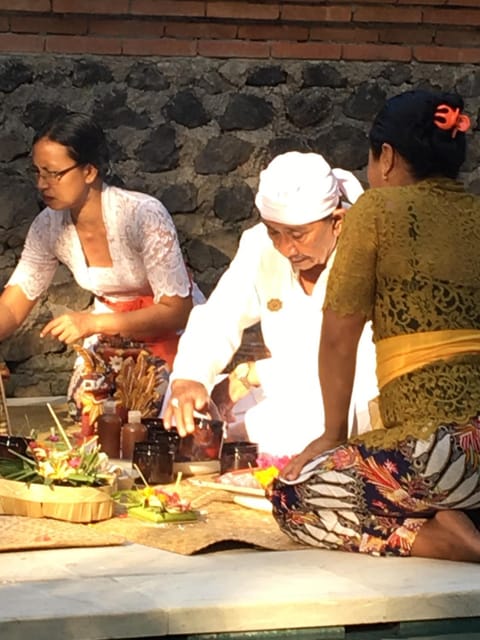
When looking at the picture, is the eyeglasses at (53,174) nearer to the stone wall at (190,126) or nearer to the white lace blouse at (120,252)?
the white lace blouse at (120,252)

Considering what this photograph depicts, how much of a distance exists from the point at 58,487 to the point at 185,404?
1.96 ft

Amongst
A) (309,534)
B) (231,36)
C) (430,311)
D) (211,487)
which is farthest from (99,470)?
(231,36)

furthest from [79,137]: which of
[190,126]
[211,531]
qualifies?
[211,531]

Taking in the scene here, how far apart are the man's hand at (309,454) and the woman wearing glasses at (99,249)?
190 centimetres

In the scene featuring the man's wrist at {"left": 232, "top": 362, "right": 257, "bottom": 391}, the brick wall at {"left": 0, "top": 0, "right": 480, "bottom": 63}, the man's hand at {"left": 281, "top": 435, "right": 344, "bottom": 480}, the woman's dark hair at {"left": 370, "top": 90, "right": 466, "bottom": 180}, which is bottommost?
the man's hand at {"left": 281, "top": 435, "right": 344, "bottom": 480}

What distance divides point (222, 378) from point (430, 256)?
1.83 m

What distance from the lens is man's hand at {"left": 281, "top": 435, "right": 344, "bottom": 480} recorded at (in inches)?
182

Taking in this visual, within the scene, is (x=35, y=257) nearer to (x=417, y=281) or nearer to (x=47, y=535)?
(x=47, y=535)

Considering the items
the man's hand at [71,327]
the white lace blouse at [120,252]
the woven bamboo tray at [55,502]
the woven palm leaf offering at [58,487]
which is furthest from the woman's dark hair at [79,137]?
the woven bamboo tray at [55,502]

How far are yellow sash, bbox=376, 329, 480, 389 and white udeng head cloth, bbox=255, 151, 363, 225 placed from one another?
0.92 m

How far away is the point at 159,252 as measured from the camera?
6703 mm

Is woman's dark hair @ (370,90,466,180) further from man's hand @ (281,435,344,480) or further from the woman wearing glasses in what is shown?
the woman wearing glasses

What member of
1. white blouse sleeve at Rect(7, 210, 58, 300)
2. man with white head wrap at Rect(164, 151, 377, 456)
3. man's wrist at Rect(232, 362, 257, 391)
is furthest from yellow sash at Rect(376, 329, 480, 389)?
white blouse sleeve at Rect(7, 210, 58, 300)

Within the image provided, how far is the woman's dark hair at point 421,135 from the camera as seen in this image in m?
4.51
